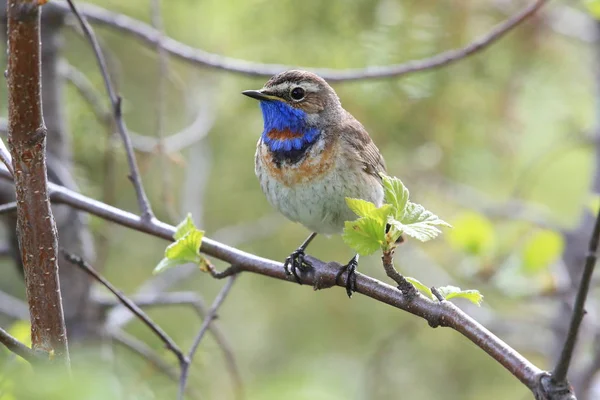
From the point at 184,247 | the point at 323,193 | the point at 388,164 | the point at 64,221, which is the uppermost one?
the point at 388,164

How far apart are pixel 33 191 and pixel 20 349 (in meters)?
0.35

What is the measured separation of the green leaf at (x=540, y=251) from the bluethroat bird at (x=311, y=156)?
85cm

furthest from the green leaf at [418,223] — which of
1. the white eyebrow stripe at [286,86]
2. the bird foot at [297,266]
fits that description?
the white eyebrow stripe at [286,86]

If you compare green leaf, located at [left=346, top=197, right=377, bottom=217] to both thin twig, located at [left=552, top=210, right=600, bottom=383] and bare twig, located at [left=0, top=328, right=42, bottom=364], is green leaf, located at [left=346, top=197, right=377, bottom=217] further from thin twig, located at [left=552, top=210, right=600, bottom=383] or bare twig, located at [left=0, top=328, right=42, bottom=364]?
bare twig, located at [left=0, top=328, right=42, bottom=364]

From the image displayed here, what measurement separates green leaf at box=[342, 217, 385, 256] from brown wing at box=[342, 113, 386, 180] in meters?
1.41

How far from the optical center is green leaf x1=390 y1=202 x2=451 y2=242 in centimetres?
198

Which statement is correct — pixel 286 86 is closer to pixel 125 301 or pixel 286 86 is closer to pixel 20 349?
pixel 125 301

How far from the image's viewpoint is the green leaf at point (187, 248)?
7.93ft

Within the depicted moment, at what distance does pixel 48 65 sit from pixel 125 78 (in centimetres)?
236

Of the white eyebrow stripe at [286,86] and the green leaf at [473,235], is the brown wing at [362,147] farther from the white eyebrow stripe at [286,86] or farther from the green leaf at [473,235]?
the green leaf at [473,235]

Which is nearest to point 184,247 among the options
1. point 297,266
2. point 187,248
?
point 187,248

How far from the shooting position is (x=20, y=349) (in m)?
1.58

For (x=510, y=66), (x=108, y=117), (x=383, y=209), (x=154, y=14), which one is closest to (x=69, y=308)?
(x=108, y=117)

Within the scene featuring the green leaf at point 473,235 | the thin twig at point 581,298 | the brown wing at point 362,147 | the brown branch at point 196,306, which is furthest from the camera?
the green leaf at point 473,235
